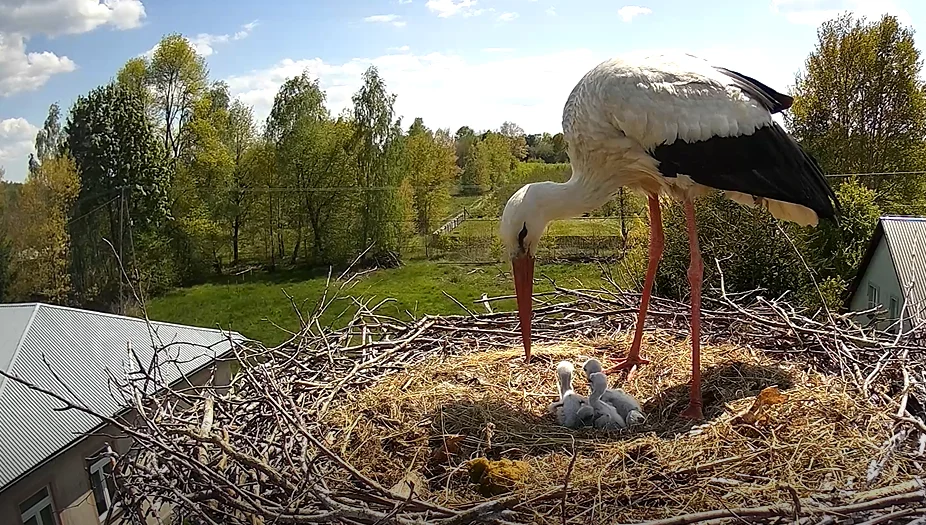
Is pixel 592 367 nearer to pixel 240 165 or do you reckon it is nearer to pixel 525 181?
pixel 525 181

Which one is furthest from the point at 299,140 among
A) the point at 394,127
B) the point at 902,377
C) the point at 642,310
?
the point at 902,377

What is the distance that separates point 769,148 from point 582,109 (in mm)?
559

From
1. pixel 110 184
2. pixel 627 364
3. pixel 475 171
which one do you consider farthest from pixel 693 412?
pixel 475 171

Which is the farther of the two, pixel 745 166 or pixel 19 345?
pixel 19 345

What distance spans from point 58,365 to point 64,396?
0.17 meters

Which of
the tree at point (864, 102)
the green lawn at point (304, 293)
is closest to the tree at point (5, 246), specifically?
the green lawn at point (304, 293)

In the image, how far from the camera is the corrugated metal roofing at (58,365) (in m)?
2.54

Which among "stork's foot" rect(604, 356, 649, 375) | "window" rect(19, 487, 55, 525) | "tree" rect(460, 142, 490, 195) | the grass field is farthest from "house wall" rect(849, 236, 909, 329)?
"tree" rect(460, 142, 490, 195)

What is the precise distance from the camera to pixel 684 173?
6.28 ft

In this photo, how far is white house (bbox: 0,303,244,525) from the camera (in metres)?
2.42

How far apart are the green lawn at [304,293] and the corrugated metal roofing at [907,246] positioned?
217cm

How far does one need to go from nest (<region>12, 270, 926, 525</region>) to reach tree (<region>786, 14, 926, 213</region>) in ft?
20.2

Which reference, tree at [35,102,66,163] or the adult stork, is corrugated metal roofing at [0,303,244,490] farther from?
tree at [35,102,66,163]

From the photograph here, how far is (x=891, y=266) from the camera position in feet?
15.4
